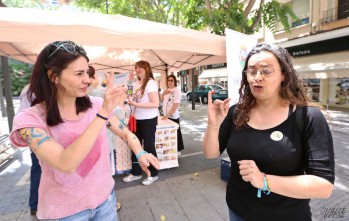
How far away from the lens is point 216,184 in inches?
145

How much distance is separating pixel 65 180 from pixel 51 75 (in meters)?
0.59

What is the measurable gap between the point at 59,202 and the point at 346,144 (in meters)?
6.83

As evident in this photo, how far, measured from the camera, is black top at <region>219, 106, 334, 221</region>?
3.82 ft

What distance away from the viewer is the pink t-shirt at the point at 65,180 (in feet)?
A: 3.98

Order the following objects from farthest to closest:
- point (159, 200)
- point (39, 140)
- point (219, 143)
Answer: point (159, 200), point (219, 143), point (39, 140)

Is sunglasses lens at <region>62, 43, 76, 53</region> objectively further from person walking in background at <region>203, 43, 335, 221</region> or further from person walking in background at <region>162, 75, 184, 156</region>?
person walking in background at <region>162, 75, 184, 156</region>

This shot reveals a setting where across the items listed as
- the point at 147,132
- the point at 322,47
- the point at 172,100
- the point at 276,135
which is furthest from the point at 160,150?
the point at 322,47

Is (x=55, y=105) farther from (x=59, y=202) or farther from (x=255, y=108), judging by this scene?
(x=255, y=108)

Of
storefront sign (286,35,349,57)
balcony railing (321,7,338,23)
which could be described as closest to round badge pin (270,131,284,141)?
storefront sign (286,35,349,57)

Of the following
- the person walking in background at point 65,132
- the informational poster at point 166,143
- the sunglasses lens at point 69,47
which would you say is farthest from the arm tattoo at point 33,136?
the informational poster at point 166,143

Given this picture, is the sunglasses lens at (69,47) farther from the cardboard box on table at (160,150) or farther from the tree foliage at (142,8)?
the tree foliage at (142,8)

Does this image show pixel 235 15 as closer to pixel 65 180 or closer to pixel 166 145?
pixel 166 145

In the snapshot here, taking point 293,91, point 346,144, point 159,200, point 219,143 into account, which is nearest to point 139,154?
point 219,143

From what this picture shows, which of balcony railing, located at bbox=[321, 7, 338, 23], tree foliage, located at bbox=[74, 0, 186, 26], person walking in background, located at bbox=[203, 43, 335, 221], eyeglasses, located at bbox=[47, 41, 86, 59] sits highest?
tree foliage, located at bbox=[74, 0, 186, 26]
